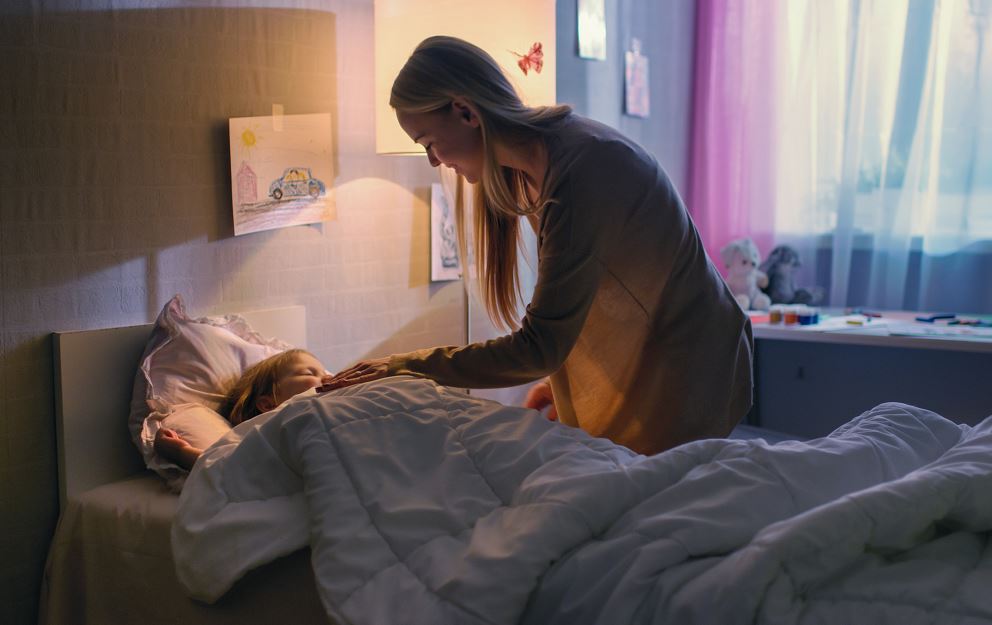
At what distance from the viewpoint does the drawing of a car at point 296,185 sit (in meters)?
2.10

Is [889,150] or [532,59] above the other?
[532,59]

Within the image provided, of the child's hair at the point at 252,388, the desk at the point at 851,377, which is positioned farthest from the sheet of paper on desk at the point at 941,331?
the child's hair at the point at 252,388

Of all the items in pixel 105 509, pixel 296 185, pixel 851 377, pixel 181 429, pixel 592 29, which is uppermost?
pixel 592 29

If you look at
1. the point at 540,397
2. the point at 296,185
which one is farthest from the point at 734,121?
the point at 540,397

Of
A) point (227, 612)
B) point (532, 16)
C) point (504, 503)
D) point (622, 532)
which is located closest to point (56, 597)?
point (227, 612)

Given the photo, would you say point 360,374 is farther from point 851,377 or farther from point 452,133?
point 851,377

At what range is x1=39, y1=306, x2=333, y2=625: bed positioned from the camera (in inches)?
56.3

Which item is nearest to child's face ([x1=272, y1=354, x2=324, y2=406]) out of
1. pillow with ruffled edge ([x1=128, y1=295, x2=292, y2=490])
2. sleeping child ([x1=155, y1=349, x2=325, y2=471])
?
sleeping child ([x1=155, y1=349, x2=325, y2=471])

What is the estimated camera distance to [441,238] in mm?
2600

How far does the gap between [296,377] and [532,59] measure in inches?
36.2

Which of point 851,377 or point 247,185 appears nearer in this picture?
point 247,185

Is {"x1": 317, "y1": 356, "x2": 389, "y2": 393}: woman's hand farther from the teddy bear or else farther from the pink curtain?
the pink curtain

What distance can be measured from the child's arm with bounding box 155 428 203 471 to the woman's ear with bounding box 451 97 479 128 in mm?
746

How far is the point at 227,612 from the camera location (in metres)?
1.17
